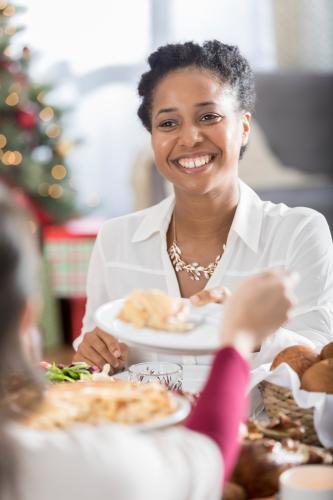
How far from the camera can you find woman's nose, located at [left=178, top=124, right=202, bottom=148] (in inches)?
74.6

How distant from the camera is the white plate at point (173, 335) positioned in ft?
3.32

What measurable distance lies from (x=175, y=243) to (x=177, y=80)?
41 centimetres

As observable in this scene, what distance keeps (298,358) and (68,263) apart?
3.25 metres

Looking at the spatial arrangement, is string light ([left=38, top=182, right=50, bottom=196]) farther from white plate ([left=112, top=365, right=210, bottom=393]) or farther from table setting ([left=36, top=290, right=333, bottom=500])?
table setting ([left=36, top=290, right=333, bottom=500])

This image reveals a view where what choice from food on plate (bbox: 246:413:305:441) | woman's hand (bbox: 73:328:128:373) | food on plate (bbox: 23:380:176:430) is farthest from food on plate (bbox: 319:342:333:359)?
woman's hand (bbox: 73:328:128:373)

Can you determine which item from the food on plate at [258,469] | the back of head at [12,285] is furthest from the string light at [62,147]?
the back of head at [12,285]

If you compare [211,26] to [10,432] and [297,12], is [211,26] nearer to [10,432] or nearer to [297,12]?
[297,12]

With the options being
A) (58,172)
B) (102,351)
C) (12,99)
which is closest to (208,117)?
(102,351)

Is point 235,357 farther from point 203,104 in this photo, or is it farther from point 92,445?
point 203,104

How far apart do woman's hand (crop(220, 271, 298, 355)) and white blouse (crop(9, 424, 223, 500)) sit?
178 mm

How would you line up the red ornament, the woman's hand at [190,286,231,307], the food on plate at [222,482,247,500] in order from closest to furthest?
the food on plate at [222,482,247,500] < the woman's hand at [190,286,231,307] < the red ornament

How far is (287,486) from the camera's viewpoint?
981 millimetres

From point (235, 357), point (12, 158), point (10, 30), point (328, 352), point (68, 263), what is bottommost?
point (68, 263)

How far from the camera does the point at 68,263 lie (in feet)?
14.8
